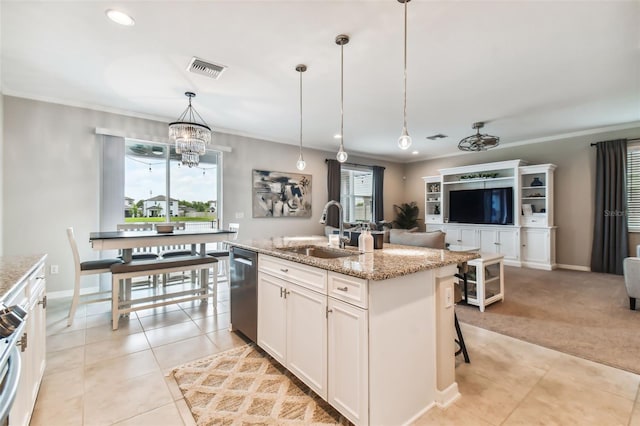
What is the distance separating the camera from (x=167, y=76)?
3.11 m

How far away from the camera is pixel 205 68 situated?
2924 mm

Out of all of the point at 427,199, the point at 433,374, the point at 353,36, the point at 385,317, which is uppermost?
the point at 353,36

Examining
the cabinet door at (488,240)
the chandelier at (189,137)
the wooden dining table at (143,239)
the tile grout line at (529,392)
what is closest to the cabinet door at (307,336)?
the tile grout line at (529,392)

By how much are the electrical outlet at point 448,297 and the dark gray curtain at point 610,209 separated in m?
5.37

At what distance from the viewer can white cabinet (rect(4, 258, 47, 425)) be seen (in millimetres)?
1310

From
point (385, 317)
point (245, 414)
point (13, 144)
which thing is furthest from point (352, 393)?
point (13, 144)

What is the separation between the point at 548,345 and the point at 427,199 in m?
5.50

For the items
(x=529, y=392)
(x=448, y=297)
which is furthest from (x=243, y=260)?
(x=529, y=392)

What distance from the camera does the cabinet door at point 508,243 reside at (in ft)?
19.2

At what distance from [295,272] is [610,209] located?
20.3 ft

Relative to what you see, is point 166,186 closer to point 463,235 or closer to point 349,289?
point 349,289

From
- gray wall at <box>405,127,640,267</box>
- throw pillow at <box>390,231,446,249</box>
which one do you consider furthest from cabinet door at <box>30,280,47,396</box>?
gray wall at <box>405,127,640,267</box>

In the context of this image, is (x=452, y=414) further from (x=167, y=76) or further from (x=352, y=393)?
(x=167, y=76)

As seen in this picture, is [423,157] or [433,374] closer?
[433,374]
